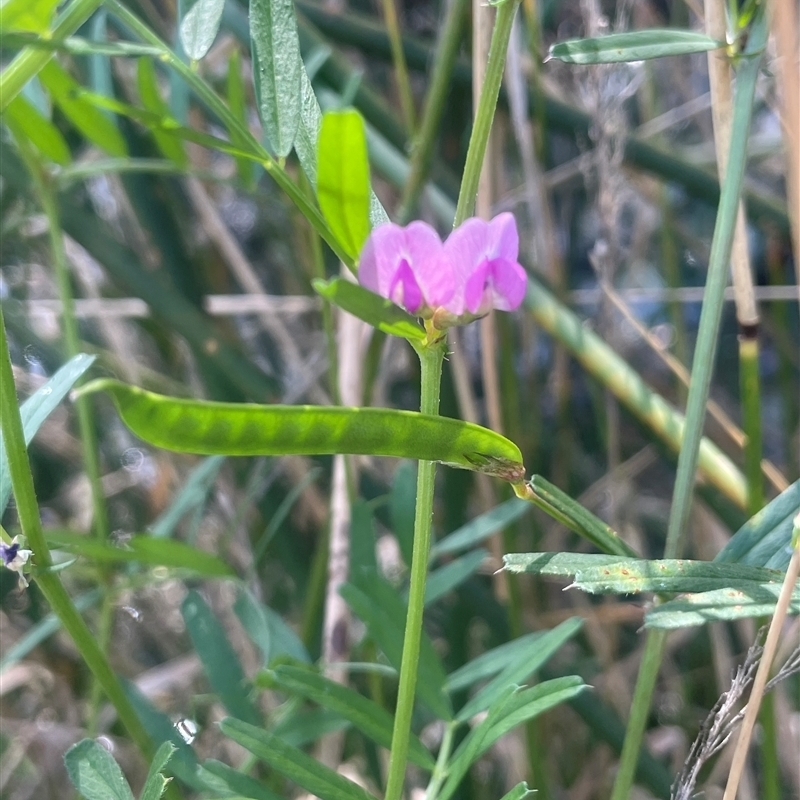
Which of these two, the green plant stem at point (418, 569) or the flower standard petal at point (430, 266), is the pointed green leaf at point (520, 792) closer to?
the green plant stem at point (418, 569)

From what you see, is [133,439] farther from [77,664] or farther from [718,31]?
[718,31]

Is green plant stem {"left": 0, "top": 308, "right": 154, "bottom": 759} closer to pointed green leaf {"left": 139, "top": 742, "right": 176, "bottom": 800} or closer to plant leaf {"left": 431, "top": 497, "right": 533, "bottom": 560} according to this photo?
pointed green leaf {"left": 139, "top": 742, "right": 176, "bottom": 800}

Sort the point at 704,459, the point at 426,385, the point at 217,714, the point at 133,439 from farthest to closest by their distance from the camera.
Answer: the point at 133,439
the point at 217,714
the point at 704,459
the point at 426,385

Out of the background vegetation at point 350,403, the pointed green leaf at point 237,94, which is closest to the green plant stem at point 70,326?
the background vegetation at point 350,403

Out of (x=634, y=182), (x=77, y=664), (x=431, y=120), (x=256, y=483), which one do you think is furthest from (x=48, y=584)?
(x=634, y=182)

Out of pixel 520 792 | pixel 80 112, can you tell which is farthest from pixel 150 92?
pixel 520 792

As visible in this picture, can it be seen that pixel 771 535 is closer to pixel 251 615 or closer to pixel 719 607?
pixel 719 607
